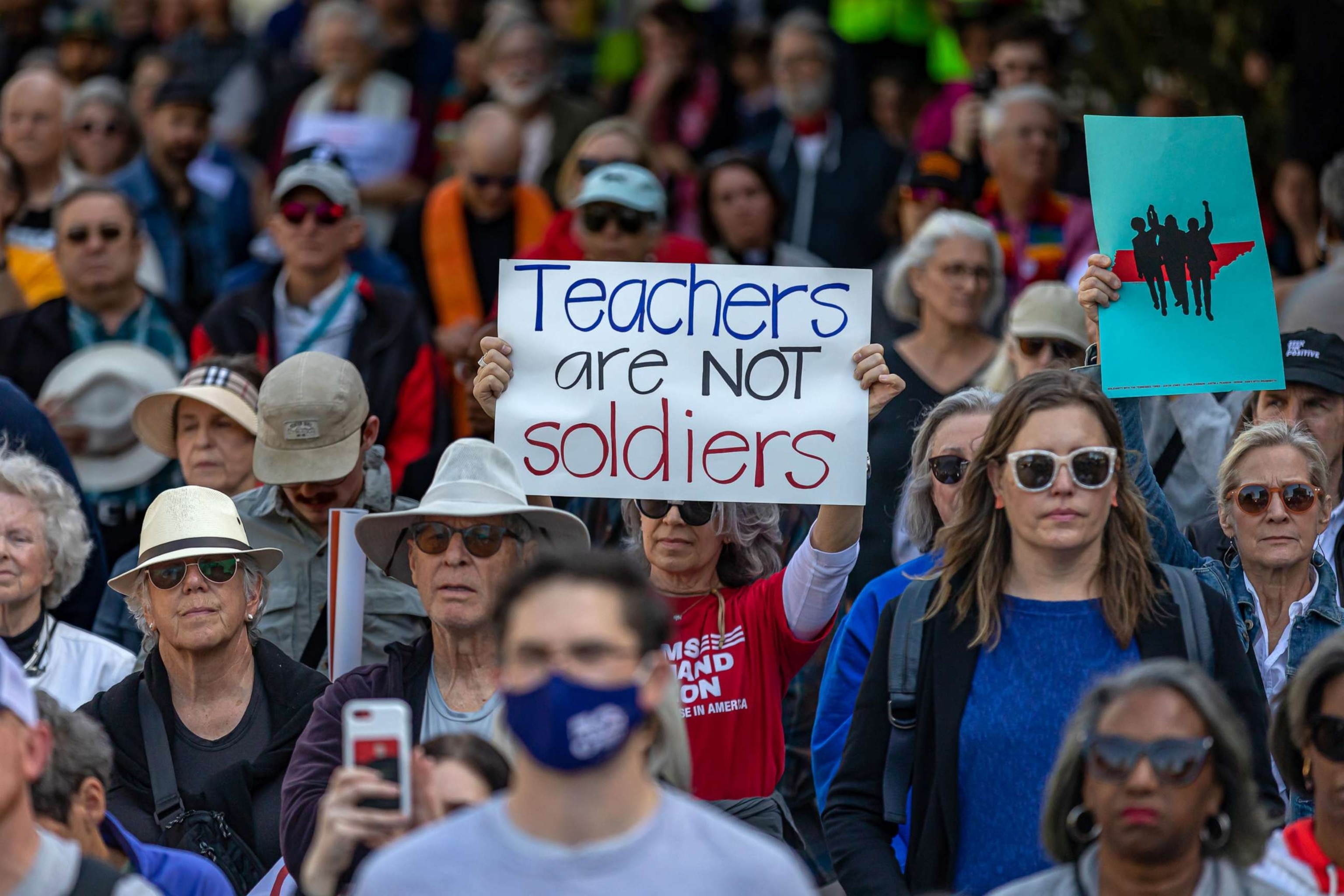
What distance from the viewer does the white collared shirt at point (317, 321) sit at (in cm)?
757

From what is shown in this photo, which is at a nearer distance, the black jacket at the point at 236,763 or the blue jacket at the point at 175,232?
the black jacket at the point at 236,763

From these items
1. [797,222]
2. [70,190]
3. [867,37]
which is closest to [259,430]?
[70,190]

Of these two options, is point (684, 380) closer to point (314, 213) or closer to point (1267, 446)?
point (1267, 446)

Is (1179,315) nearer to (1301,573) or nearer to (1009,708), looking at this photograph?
(1301,573)

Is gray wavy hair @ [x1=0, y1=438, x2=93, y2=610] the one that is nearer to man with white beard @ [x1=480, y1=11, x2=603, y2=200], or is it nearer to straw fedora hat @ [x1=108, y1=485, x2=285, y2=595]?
straw fedora hat @ [x1=108, y1=485, x2=285, y2=595]

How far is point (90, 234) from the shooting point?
7875mm

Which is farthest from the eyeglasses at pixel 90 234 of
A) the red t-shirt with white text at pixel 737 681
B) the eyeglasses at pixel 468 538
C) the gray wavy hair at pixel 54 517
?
the red t-shirt with white text at pixel 737 681

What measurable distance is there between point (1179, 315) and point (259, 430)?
9.18 feet

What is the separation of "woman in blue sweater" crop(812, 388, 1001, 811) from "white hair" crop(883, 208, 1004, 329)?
1584 millimetres

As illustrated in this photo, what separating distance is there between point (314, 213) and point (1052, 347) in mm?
2938

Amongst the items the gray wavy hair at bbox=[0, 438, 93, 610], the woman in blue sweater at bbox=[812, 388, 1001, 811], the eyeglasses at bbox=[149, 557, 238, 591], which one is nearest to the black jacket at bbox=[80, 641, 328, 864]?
the eyeglasses at bbox=[149, 557, 238, 591]

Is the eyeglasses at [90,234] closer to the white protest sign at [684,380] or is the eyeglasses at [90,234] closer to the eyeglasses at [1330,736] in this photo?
the white protest sign at [684,380]

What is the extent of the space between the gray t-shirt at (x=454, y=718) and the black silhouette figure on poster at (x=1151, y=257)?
2.06 meters

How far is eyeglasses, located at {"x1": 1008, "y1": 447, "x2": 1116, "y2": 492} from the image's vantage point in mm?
4340
